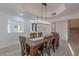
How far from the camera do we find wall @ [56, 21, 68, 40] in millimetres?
1573

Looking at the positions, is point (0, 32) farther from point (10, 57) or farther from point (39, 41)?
point (39, 41)

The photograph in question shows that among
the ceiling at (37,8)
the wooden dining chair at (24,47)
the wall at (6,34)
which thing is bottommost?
the wooden dining chair at (24,47)

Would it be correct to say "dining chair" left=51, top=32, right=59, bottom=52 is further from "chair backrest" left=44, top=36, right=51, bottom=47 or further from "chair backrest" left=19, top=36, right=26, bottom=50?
"chair backrest" left=19, top=36, right=26, bottom=50

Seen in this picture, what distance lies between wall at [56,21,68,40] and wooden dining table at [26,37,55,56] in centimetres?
31

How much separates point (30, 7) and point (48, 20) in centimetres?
36

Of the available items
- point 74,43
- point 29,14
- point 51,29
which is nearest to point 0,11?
point 29,14

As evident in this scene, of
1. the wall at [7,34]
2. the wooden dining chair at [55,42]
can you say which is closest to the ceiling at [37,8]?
the wall at [7,34]

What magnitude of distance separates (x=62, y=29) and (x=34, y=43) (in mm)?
514

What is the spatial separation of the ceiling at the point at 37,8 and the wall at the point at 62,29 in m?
0.14

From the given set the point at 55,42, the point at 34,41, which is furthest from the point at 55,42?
the point at 34,41

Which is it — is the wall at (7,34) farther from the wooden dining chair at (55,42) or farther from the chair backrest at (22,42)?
the wooden dining chair at (55,42)

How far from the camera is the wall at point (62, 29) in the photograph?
1.57 metres

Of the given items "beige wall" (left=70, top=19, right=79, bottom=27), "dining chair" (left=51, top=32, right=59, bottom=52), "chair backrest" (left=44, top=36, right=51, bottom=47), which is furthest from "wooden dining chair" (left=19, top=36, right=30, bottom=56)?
"beige wall" (left=70, top=19, right=79, bottom=27)

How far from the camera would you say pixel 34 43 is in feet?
5.17
